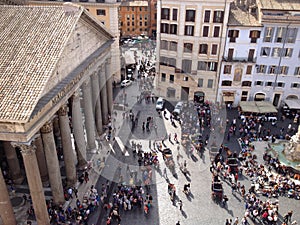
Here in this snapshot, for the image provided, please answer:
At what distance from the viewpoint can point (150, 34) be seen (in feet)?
301

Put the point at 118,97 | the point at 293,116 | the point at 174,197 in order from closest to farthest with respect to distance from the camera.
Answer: the point at 174,197
the point at 293,116
the point at 118,97

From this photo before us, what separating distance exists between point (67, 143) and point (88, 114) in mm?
6112

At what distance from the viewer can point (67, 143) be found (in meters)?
25.2

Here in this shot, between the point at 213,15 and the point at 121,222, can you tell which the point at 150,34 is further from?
the point at 121,222

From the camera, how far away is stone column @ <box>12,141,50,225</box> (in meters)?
19.4

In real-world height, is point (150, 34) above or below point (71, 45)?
below

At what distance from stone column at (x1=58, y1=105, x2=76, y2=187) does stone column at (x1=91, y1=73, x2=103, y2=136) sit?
8424 millimetres

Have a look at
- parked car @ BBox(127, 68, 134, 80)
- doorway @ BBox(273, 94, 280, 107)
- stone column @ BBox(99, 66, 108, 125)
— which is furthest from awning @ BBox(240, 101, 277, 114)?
parked car @ BBox(127, 68, 134, 80)

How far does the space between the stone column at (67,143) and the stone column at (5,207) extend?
6.01 meters

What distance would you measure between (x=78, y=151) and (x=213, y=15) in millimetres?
25723

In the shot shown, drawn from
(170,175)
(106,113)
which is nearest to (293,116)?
(170,175)

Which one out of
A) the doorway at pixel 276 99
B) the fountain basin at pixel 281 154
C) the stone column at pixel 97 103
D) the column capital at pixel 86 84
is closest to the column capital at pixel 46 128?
the column capital at pixel 86 84

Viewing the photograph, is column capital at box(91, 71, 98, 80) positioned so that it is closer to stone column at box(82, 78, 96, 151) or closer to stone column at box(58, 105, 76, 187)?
stone column at box(82, 78, 96, 151)

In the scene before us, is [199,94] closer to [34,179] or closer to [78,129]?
[78,129]
